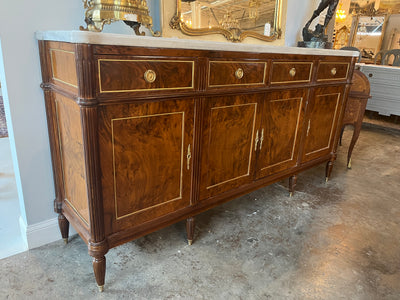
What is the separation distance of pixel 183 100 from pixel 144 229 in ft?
1.97

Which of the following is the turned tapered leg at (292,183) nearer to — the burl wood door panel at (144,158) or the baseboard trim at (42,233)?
the burl wood door panel at (144,158)

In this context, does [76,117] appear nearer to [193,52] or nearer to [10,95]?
[10,95]

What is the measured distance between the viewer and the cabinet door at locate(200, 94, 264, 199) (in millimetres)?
1433

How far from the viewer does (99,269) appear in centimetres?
123

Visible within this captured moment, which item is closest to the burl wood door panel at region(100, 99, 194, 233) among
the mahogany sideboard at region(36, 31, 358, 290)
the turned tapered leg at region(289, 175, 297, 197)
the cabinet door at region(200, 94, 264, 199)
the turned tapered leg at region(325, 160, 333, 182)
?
the mahogany sideboard at region(36, 31, 358, 290)

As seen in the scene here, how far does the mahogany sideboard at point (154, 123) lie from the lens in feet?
3.47

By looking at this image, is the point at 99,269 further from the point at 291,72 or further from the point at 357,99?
the point at 357,99

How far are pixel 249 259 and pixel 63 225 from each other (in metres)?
0.97

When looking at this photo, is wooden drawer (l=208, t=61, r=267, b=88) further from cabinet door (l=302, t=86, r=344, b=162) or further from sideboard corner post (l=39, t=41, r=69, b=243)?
sideboard corner post (l=39, t=41, r=69, b=243)

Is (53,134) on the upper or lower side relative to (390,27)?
lower

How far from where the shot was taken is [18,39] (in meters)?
1.25

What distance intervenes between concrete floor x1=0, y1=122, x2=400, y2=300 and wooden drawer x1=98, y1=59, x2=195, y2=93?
0.85 m

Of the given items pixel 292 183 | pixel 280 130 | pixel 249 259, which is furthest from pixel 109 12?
pixel 292 183

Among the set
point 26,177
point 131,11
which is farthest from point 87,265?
point 131,11
